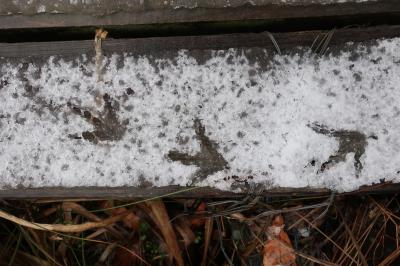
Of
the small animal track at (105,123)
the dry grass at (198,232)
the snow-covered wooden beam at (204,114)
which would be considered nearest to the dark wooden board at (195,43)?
the snow-covered wooden beam at (204,114)

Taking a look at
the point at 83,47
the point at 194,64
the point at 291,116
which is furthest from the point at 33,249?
the point at 291,116

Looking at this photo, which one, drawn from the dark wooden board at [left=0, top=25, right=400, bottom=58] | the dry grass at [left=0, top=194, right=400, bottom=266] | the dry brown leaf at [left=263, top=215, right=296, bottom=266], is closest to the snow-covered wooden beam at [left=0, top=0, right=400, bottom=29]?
the dark wooden board at [left=0, top=25, right=400, bottom=58]

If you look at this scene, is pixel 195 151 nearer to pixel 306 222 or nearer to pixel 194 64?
pixel 194 64

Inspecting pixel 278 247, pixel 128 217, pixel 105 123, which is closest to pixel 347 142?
pixel 278 247

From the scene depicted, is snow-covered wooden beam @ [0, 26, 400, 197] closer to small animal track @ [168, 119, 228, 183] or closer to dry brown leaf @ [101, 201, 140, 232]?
small animal track @ [168, 119, 228, 183]

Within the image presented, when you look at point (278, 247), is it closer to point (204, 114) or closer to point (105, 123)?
point (204, 114)

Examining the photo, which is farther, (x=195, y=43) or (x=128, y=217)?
(x=128, y=217)
